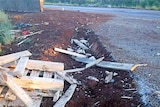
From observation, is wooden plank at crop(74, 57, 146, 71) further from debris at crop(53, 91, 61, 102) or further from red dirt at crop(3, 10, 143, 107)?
debris at crop(53, 91, 61, 102)

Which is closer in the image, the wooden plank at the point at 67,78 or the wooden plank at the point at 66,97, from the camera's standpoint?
the wooden plank at the point at 66,97

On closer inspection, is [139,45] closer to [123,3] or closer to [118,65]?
[118,65]

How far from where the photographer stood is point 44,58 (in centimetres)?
831

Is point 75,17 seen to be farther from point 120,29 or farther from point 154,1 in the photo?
point 154,1

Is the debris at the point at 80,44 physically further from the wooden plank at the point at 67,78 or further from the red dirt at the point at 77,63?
the wooden plank at the point at 67,78

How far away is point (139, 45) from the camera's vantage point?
10102mm

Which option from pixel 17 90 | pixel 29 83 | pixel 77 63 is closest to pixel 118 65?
pixel 77 63

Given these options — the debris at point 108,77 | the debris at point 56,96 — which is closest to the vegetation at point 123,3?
the debris at point 108,77

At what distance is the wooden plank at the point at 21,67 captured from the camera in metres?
6.13

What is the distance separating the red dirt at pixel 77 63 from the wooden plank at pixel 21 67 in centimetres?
91

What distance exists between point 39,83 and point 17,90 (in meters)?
0.62

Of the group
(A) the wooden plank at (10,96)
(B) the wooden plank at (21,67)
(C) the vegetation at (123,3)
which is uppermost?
(C) the vegetation at (123,3)

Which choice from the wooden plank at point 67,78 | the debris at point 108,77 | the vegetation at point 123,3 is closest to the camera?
the wooden plank at point 67,78

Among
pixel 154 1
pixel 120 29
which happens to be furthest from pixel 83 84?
pixel 154 1
